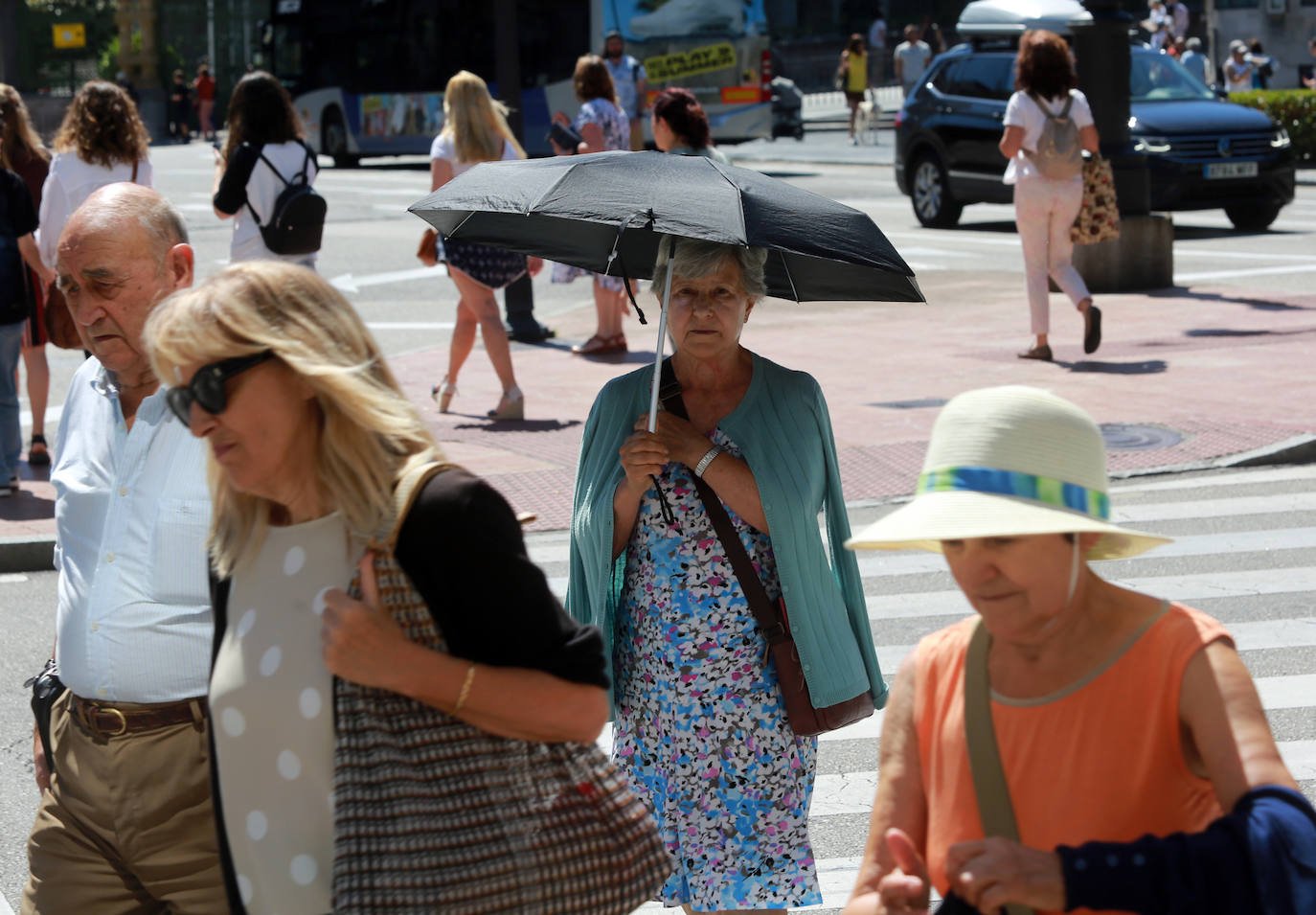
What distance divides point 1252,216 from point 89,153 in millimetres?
15049

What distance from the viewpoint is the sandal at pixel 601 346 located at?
13.9 metres

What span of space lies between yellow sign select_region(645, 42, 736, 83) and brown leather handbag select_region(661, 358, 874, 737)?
26.4 metres

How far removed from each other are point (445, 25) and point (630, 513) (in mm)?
28792

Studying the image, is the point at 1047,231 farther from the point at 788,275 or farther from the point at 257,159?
the point at 788,275

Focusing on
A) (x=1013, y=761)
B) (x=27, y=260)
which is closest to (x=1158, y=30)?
(x=27, y=260)

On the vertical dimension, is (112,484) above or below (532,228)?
below

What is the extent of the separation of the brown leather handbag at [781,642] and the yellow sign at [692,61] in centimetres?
2639

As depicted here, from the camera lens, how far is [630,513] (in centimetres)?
400

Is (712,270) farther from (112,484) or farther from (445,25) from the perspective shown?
(445,25)

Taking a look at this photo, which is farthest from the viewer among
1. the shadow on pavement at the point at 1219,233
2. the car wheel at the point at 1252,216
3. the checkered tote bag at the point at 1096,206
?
the car wheel at the point at 1252,216

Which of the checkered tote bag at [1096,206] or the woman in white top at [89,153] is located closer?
the woman in white top at [89,153]

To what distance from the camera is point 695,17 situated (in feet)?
96.2

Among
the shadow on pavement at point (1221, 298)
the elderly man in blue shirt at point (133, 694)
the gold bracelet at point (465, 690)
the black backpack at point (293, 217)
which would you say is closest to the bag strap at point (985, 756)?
the gold bracelet at point (465, 690)

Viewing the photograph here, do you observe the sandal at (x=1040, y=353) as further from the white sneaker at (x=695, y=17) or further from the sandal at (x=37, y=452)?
the white sneaker at (x=695, y=17)
